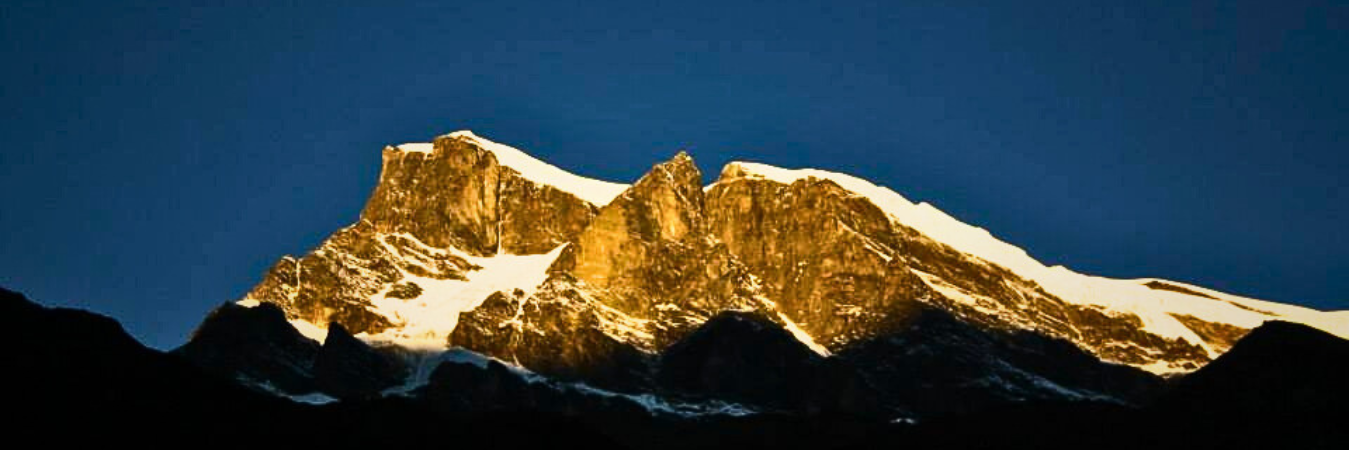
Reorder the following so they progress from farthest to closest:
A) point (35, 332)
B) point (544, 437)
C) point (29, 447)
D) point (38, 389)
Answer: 1. point (544, 437)
2. point (35, 332)
3. point (38, 389)
4. point (29, 447)

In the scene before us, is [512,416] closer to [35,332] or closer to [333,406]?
[333,406]

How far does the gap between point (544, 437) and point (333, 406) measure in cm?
1771

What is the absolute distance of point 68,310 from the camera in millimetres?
179500

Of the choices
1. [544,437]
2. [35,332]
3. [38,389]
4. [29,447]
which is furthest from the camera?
[544,437]

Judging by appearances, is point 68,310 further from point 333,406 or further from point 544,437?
point 544,437

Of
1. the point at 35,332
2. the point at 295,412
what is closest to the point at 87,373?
the point at 35,332

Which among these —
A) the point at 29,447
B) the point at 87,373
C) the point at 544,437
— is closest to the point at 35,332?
the point at 87,373


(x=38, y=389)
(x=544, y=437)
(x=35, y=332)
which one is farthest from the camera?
(x=544, y=437)

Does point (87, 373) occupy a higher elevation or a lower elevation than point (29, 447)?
higher

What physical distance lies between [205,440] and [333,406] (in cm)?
3615

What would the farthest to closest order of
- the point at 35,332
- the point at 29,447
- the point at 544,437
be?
the point at 544,437, the point at 35,332, the point at 29,447

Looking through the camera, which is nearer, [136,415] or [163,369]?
[136,415]

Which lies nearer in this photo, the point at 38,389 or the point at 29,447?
the point at 29,447

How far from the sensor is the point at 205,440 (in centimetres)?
15588
